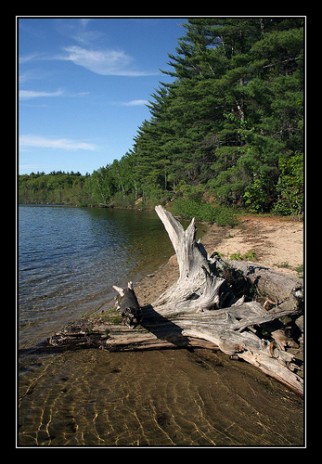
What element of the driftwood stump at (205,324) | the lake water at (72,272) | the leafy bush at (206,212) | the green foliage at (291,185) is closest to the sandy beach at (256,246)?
the leafy bush at (206,212)

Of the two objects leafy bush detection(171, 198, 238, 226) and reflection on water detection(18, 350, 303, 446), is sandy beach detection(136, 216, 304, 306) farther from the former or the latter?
reflection on water detection(18, 350, 303, 446)

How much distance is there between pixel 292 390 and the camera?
5.21 meters

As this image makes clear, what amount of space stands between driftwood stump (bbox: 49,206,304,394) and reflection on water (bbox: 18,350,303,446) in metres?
0.26

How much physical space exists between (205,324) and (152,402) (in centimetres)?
196

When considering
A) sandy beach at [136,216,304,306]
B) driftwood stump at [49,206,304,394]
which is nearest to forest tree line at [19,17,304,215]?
sandy beach at [136,216,304,306]

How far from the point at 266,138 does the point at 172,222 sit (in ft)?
54.9

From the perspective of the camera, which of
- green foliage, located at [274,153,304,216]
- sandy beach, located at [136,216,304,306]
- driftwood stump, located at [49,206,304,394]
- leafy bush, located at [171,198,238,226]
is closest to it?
driftwood stump, located at [49,206,304,394]

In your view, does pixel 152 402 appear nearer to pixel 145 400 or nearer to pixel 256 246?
pixel 145 400

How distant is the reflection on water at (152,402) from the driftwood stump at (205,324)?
262mm

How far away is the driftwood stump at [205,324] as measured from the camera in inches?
237

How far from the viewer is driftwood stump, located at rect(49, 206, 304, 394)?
6027mm

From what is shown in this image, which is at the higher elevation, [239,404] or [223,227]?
[223,227]
